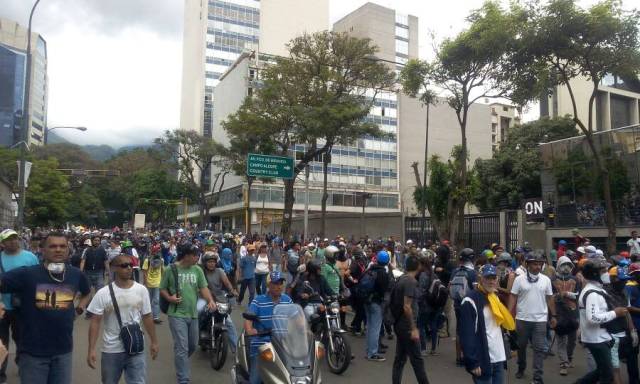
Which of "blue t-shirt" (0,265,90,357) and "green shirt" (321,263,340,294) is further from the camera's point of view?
"green shirt" (321,263,340,294)

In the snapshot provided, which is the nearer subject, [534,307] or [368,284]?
[534,307]

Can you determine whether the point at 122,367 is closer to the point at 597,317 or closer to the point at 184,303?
the point at 184,303

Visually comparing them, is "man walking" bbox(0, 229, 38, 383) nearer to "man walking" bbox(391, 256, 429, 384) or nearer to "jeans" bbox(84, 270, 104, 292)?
"man walking" bbox(391, 256, 429, 384)

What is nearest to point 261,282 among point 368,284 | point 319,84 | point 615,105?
point 368,284

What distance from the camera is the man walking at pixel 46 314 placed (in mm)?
4516

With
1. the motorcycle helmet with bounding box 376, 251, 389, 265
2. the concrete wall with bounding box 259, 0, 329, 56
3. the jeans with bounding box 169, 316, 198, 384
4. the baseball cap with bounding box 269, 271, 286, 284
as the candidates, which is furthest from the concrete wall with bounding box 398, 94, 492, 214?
the baseball cap with bounding box 269, 271, 286, 284

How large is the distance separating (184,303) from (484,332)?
3571mm

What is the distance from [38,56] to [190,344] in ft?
483

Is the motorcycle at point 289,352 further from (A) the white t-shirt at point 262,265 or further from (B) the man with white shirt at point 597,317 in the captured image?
(A) the white t-shirt at point 262,265

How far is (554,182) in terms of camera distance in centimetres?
2956

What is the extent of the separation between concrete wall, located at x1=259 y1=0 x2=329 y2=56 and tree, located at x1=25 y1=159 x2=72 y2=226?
45.1 meters

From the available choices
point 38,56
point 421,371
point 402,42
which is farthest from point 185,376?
point 38,56

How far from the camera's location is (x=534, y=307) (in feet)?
25.2

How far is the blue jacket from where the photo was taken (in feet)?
17.6
